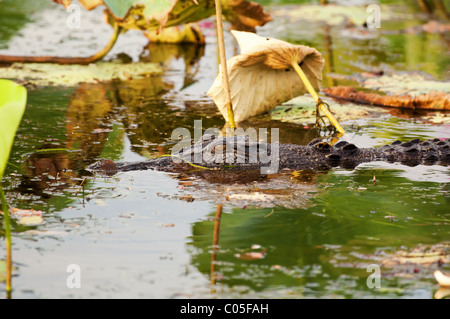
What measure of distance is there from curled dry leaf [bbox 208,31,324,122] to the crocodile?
3.15 feet

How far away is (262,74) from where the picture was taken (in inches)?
239

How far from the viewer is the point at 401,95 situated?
6992mm

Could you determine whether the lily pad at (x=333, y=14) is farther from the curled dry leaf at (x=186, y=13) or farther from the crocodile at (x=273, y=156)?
the crocodile at (x=273, y=156)

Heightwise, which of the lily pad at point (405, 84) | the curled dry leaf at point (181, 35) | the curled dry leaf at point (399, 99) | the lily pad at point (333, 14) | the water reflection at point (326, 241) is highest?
the lily pad at point (333, 14)

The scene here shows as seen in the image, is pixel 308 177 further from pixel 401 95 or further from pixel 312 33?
pixel 312 33

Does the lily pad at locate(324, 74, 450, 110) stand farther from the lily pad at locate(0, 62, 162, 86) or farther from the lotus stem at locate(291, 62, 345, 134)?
the lily pad at locate(0, 62, 162, 86)

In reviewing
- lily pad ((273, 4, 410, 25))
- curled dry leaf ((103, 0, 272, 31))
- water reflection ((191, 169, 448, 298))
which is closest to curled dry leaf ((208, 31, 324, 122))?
curled dry leaf ((103, 0, 272, 31))

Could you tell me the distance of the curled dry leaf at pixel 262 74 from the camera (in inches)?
Result: 223

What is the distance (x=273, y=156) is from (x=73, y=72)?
3809 mm

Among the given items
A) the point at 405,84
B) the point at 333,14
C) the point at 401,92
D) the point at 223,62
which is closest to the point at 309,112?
the point at 401,92

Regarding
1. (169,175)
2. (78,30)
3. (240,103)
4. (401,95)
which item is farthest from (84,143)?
(78,30)

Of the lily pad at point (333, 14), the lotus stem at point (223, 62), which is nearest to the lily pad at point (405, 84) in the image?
the lotus stem at point (223, 62)

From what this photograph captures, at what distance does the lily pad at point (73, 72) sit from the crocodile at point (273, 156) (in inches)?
122

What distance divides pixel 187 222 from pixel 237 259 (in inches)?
22.6
